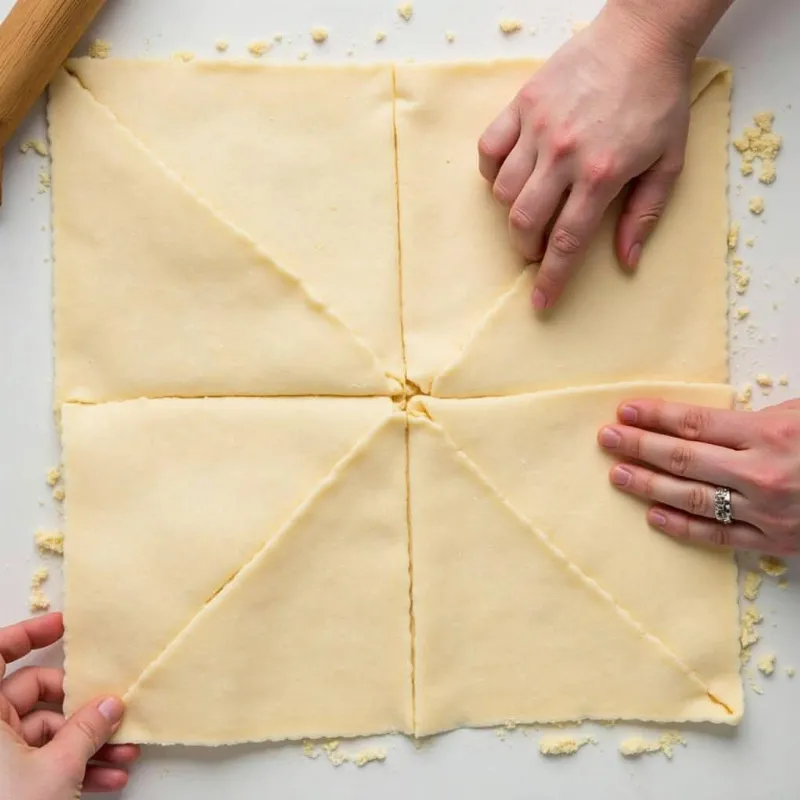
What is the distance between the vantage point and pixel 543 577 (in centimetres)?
116

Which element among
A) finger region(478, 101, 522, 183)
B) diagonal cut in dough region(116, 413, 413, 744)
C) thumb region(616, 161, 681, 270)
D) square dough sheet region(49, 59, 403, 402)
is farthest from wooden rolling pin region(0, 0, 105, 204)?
thumb region(616, 161, 681, 270)

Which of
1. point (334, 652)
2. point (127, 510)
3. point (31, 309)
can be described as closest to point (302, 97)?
point (31, 309)

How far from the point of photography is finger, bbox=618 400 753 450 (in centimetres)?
112

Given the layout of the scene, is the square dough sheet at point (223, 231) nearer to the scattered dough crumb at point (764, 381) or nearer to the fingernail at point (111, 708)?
the fingernail at point (111, 708)

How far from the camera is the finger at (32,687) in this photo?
3.75 ft

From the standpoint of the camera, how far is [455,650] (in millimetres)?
1161

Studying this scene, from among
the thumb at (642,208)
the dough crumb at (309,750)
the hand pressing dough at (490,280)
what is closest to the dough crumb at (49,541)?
the dough crumb at (309,750)

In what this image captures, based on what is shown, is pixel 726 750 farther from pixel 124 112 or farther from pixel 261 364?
pixel 124 112

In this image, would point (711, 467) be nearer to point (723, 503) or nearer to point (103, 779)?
point (723, 503)

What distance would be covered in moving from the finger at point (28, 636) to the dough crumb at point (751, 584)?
3.25 feet

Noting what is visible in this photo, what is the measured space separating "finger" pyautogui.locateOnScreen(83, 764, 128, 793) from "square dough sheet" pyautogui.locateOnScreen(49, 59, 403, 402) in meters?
0.52

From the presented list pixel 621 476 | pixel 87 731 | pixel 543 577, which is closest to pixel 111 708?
pixel 87 731

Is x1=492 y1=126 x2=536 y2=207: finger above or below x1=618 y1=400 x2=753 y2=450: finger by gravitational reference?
above

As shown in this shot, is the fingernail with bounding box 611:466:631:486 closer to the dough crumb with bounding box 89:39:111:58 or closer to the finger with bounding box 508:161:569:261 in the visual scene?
the finger with bounding box 508:161:569:261
